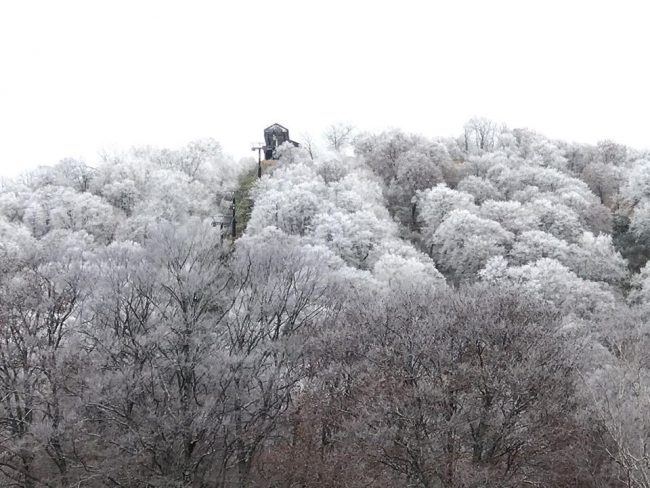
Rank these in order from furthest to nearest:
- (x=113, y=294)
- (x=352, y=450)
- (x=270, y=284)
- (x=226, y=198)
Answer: (x=226, y=198) < (x=270, y=284) < (x=113, y=294) < (x=352, y=450)

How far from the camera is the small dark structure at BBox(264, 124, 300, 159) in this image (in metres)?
87.6

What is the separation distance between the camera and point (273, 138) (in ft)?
290

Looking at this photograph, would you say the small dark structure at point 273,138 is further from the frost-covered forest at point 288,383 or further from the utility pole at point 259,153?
the frost-covered forest at point 288,383

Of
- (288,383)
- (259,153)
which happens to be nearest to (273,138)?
(259,153)

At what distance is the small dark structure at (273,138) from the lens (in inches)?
3450

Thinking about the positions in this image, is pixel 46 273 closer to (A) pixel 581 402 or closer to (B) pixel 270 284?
(B) pixel 270 284

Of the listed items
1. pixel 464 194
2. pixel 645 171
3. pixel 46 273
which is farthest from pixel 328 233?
pixel 645 171

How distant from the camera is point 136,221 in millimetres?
61375

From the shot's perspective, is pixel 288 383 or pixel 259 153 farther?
pixel 259 153

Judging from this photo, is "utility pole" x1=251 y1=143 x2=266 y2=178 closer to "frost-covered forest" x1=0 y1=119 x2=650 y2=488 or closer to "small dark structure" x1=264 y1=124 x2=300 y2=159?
"small dark structure" x1=264 y1=124 x2=300 y2=159

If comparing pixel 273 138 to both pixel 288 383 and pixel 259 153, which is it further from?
pixel 288 383

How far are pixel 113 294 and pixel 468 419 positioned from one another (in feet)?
47.6

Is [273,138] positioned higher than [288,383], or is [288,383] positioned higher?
[273,138]

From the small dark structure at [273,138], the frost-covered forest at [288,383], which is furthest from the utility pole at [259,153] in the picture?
the frost-covered forest at [288,383]
